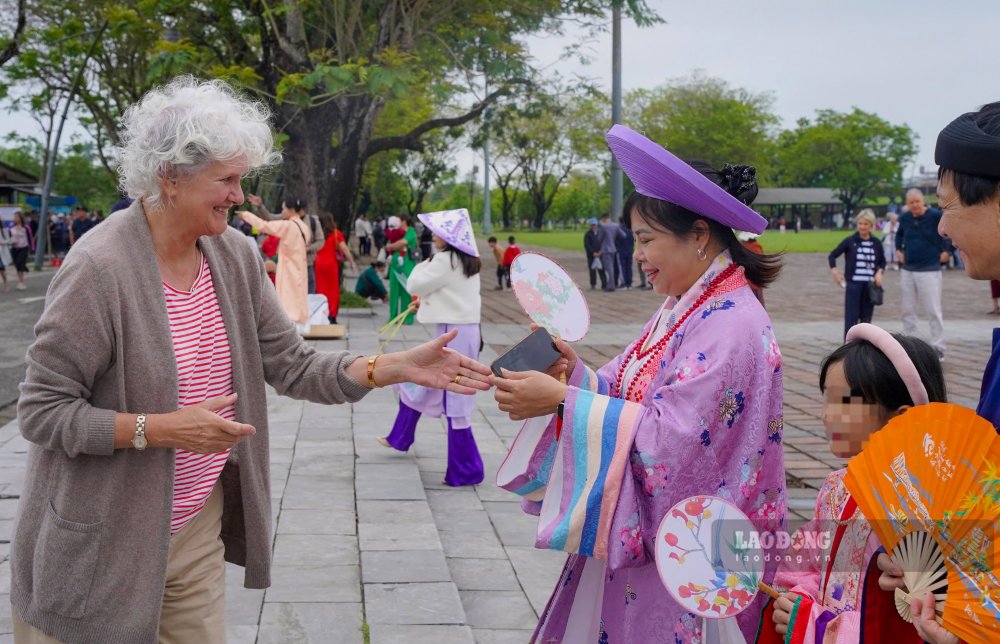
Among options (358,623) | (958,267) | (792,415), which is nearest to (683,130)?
(958,267)

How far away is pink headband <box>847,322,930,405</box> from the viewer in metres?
2.16

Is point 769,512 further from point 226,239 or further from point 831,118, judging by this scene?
point 831,118

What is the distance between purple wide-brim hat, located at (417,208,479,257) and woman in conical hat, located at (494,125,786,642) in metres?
4.08

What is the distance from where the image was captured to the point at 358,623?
12.9 feet

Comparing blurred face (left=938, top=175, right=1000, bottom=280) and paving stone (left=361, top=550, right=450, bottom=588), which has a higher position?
blurred face (left=938, top=175, right=1000, bottom=280)

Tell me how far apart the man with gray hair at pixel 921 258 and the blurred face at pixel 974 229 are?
949cm

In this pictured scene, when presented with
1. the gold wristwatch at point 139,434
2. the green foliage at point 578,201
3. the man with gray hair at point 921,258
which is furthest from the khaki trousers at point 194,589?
the green foliage at point 578,201

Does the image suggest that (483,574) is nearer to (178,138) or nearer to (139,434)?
(139,434)

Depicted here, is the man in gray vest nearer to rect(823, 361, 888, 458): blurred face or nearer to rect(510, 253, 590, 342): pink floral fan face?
rect(510, 253, 590, 342): pink floral fan face

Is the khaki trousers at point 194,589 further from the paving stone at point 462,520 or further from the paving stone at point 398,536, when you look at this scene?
the paving stone at point 462,520

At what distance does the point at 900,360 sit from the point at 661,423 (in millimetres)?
561

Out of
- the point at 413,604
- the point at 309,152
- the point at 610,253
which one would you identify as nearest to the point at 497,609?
the point at 413,604

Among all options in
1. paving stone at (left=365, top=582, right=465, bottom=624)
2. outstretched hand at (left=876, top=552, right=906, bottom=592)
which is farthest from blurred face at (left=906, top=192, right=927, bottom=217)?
outstretched hand at (left=876, top=552, right=906, bottom=592)

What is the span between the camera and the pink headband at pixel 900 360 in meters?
2.16
